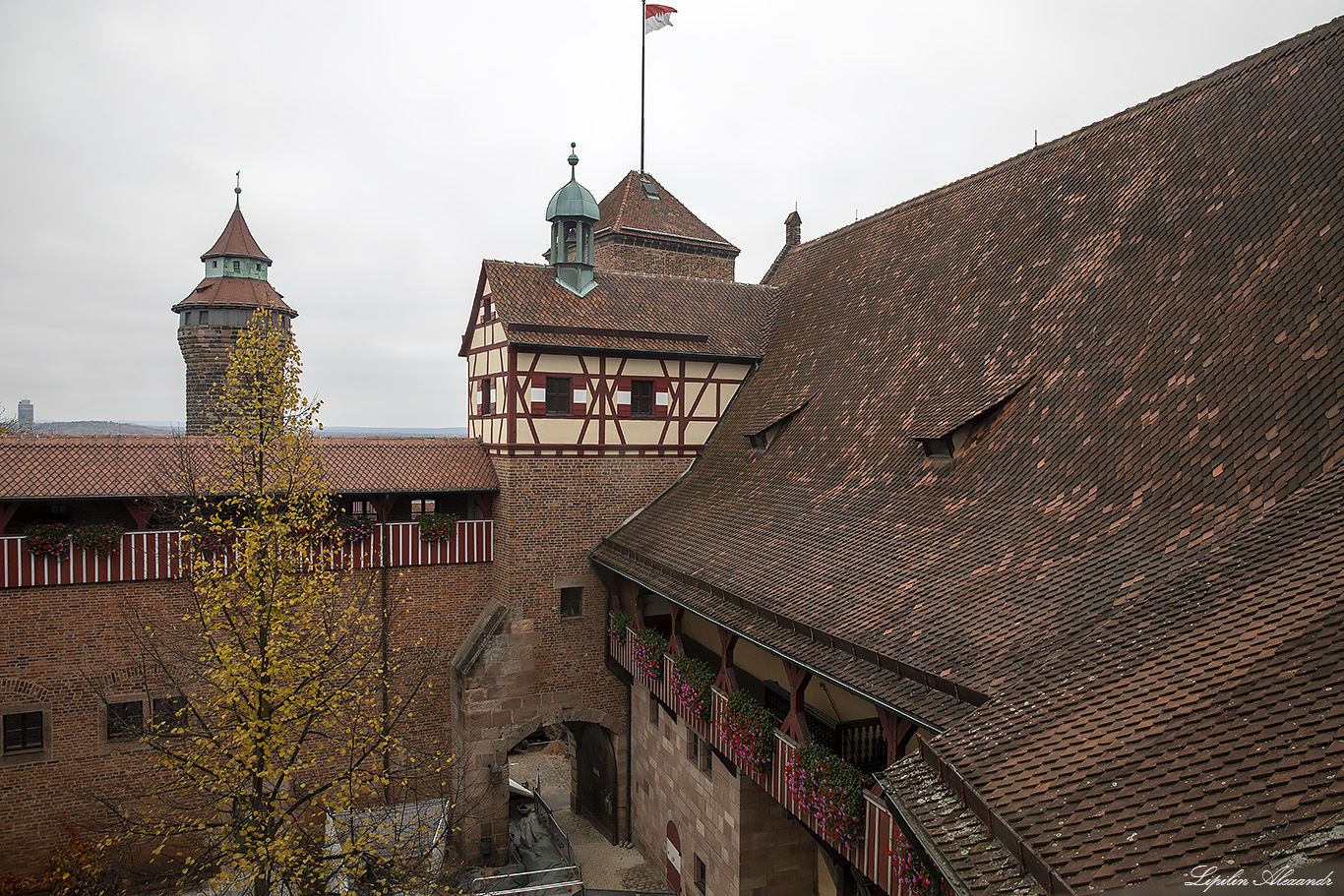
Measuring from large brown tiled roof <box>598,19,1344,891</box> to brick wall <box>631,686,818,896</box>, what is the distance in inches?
129

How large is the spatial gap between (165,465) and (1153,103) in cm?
1654

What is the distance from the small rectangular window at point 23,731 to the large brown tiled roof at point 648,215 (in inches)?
641

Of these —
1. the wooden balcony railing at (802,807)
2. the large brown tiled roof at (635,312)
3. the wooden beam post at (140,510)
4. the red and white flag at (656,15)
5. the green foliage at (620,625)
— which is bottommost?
the wooden balcony railing at (802,807)

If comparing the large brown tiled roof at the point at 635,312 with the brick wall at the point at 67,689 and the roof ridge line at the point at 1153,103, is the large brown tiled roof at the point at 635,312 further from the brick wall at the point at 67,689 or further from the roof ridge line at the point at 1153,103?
the brick wall at the point at 67,689

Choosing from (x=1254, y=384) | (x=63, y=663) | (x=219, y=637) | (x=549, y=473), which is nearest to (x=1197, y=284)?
(x=1254, y=384)

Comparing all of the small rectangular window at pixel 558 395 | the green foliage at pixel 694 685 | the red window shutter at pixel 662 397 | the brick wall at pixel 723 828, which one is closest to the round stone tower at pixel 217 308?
the small rectangular window at pixel 558 395

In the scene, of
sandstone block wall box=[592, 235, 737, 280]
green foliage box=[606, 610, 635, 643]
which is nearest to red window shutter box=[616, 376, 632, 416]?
green foliage box=[606, 610, 635, 643]

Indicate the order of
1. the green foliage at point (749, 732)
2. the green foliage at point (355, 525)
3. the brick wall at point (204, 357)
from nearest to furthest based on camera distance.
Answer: the green foliage at point (749, 732), the green foliage at point (355, 525), the brick wall at point (204, 357)

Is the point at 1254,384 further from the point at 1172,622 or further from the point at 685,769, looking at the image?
the point at 685,769

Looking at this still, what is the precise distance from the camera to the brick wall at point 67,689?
14.2 metres

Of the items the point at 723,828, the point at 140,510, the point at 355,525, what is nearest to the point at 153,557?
the point at 140,510

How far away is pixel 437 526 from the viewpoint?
16828mm

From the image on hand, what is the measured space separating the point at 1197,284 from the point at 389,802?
16139mm

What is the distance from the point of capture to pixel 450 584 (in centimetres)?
1716
